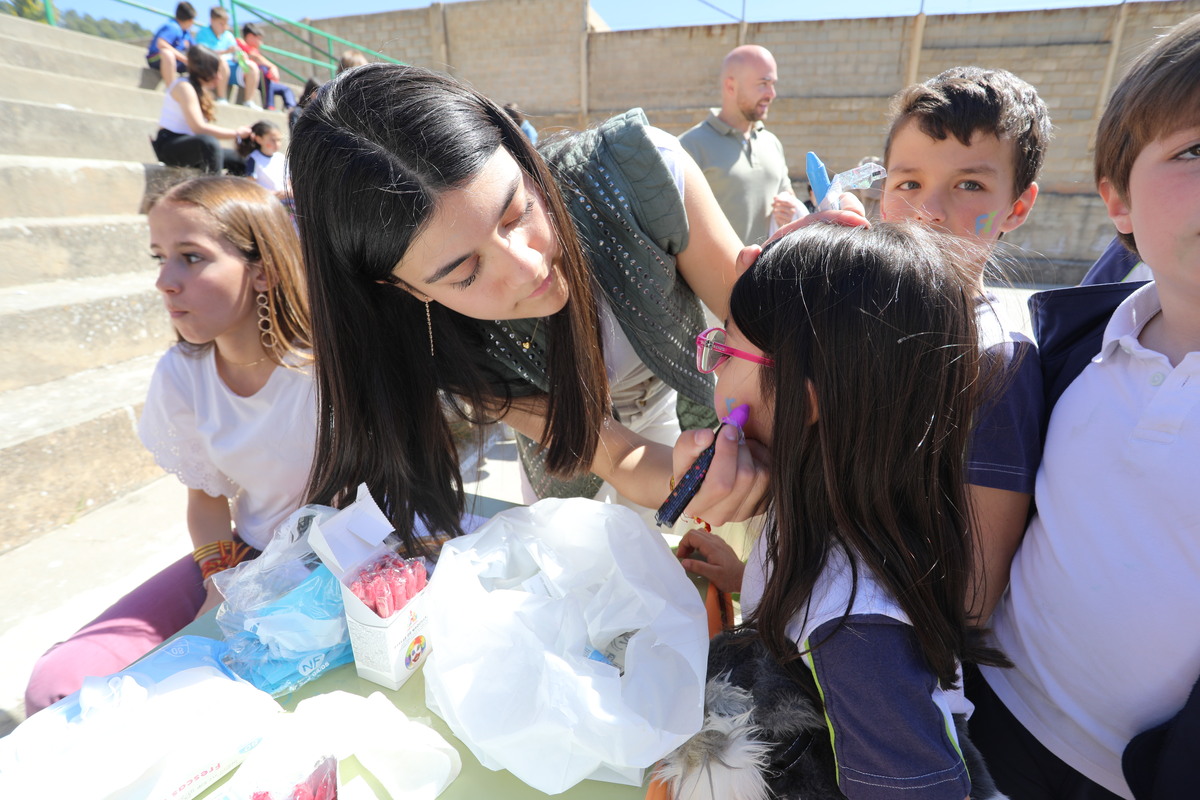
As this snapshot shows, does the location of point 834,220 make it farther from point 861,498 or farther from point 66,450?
point 66,450

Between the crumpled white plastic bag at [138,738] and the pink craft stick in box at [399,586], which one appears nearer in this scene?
the crumpled white plastic bag at [138,738]

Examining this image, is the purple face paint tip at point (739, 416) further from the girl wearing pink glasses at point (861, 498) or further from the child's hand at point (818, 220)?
the child's hand at point (818, 220)

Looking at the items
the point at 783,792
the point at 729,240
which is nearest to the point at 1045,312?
the point at 729,240

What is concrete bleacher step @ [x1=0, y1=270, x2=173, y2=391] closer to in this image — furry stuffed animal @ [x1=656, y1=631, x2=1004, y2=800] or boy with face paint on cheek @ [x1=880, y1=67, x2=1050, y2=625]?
furry stuffed animal @ [x1=656, y1=631, x2=1004, y2=800]

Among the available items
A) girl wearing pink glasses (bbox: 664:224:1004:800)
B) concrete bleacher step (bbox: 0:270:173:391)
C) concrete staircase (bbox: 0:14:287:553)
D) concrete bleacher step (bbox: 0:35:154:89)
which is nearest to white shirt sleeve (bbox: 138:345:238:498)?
concrete staircase (bbox: 0:14:287:553)

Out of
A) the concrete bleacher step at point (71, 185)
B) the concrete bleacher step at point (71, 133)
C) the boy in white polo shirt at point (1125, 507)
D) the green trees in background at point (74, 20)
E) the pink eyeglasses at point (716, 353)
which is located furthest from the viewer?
the green trees in background at point (74, 20)

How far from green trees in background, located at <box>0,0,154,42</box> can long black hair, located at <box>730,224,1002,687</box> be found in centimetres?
769

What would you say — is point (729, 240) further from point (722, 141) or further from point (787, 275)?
point (722, 141)

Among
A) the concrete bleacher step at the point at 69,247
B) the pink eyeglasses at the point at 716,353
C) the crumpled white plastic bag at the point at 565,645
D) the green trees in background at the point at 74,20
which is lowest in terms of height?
the crumpled white plastic bag at the point at 565,645

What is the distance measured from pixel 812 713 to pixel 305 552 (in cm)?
86

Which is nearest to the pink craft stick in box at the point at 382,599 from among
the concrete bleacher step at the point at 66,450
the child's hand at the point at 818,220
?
the child's hand at the point at 818,220

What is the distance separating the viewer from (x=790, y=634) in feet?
2.81

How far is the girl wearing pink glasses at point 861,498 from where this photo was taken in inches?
30.0

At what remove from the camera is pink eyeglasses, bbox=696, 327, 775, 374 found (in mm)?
934
